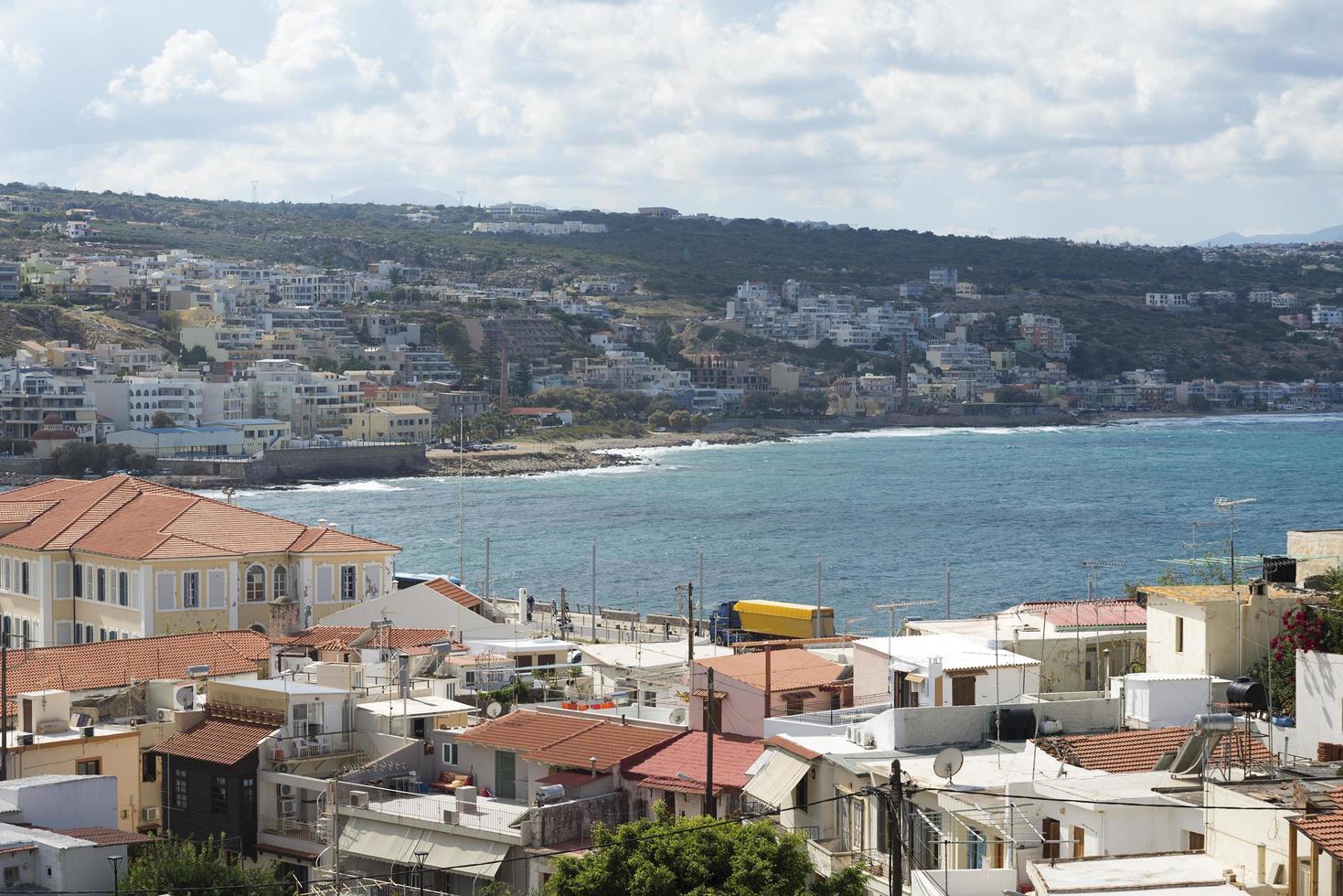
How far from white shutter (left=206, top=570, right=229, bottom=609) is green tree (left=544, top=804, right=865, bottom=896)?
14936mm

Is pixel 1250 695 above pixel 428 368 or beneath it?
above

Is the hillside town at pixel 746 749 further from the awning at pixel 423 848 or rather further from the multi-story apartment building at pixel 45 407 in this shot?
the multi-story apartment building at pixel 45 407

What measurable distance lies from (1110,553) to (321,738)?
52880 millimetres

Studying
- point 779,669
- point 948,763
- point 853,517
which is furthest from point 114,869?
point 853,517

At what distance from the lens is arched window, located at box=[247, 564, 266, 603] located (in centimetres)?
2588

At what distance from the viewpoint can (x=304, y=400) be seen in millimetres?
114375

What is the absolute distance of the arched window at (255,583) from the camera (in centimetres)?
2588

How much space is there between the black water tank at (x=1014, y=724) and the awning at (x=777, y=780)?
143 centimetres

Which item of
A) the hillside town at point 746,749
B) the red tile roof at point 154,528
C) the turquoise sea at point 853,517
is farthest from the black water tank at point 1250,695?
the turquoise sea at point 853,517

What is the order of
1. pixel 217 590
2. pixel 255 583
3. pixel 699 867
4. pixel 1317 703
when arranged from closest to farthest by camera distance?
pixel 699 867 → pixel 1317 703 → pixel 217 590 → pixel 255 583

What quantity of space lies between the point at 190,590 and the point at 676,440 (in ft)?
364

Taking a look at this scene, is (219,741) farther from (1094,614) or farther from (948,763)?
(1094,614)

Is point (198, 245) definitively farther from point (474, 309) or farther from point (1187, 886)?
point (1187, 886)

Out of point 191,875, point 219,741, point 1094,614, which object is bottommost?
point 191,875
